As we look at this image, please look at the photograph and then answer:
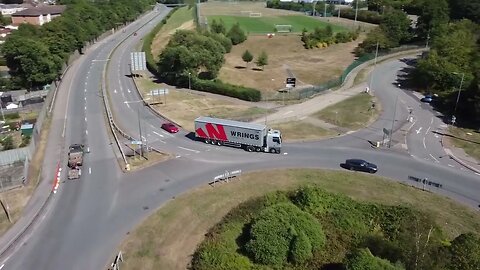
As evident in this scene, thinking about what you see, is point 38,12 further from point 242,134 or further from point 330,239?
point 330,239

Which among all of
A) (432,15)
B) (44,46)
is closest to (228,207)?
(44,46)

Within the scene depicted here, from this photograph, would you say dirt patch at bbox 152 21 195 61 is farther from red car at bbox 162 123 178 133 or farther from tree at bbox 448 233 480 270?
tree at bbox 448 233 480 270

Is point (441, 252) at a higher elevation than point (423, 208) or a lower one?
higher

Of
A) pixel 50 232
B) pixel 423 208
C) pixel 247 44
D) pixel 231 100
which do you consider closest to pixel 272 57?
pixel 247 44

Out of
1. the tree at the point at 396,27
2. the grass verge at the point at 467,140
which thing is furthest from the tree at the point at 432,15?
the grass verge at the point at 467,140

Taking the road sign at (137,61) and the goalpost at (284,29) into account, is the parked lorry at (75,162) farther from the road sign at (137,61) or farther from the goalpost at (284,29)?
the goalpost at (284,29)

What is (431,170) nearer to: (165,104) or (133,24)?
(165,104)
